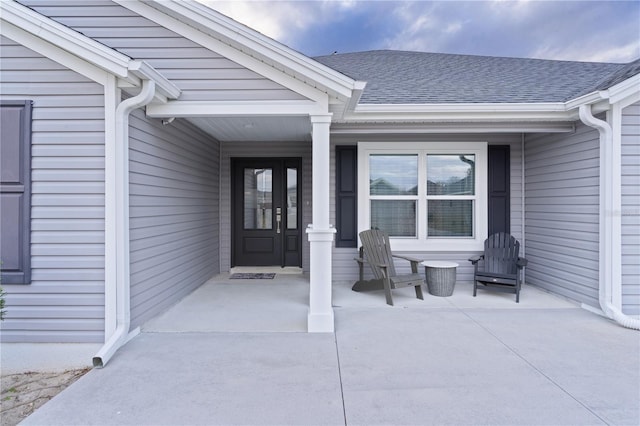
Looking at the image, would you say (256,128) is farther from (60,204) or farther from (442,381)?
(442,381)

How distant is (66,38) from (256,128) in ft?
7.60

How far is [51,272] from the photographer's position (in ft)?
10.1

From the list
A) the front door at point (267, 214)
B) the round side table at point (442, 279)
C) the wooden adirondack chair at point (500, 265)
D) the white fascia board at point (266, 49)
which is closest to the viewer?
the white fascia board at point (266, 49)

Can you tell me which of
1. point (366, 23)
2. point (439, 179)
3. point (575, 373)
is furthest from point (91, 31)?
point (366, 23)

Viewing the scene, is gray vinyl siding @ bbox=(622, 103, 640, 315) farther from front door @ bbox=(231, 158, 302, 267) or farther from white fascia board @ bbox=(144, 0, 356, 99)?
front door @ bbox=(231, 158, 302, 267)

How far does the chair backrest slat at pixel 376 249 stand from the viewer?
4543mm

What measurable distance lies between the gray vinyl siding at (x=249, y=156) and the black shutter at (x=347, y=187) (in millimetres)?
890

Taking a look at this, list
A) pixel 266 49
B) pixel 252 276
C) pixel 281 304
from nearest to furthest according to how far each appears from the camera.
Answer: pixel 266 49
pixel 281 304
pixel 252 276

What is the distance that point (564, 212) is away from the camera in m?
4.57

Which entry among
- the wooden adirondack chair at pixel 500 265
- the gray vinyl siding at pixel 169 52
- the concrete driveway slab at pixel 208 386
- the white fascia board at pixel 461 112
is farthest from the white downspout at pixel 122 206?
the wooden adirondack chair at pixel 500 265

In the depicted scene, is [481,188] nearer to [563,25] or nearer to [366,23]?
[563,25]

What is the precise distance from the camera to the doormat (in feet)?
19.0

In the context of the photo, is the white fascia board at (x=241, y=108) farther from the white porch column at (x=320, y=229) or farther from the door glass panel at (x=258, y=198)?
the door glass panel at (x=258, y=198)

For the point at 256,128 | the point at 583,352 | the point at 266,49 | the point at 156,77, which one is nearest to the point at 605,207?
the point at 583,352
